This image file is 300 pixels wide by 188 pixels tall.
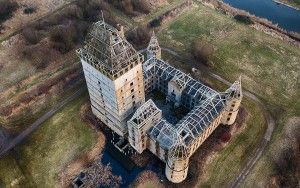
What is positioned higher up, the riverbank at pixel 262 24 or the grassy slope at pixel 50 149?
the riverbank at pixel 262 24

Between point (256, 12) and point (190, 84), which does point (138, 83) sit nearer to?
point (190, 84)

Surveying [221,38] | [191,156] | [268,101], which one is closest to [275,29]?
[221,38]

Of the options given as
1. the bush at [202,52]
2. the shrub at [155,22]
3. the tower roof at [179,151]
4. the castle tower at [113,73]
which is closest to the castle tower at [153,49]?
the bush at [202,52]

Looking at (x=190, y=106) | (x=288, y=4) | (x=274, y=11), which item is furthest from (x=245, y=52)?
(x=288, y=4)

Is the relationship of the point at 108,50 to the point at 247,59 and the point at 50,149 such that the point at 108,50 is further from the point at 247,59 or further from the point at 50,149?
the point at 247,59

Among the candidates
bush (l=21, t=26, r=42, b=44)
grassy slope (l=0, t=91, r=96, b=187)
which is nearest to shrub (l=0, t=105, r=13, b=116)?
grassy slope (l=0, t=91, r=96, b=187)

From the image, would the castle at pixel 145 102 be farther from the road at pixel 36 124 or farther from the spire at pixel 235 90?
the road at pixel 36 124

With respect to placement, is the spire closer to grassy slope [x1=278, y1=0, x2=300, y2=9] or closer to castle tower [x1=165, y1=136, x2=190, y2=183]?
castle tower [x1=165, y1=136, x2=190, y2=183]
